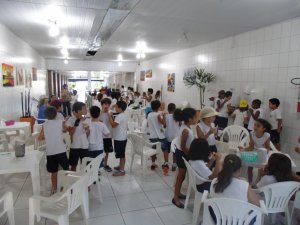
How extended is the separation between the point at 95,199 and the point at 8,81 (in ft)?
13.1

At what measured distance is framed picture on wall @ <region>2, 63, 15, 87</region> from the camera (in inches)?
204

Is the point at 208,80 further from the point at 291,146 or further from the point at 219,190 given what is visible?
the point at 219,190

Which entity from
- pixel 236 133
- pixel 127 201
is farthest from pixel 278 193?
pixel 236 133

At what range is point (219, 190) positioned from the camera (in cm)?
198

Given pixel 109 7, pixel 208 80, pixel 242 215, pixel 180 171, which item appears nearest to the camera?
pixel 242 215

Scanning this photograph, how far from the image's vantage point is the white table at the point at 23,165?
2416mm

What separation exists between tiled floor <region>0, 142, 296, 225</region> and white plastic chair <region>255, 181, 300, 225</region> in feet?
3.20

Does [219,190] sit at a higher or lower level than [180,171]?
higher

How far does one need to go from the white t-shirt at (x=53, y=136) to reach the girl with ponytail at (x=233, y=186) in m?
2.04

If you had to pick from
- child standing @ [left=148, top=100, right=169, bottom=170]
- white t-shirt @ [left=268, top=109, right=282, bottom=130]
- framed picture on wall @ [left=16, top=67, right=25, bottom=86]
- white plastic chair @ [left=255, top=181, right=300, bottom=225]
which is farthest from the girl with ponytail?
framed picture on wall @ [left=16, top=67, right=25, bottom=86]

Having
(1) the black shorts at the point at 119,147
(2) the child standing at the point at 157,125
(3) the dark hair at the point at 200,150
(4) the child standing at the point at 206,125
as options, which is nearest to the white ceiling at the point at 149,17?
(2) the child standing at the point at 157,125

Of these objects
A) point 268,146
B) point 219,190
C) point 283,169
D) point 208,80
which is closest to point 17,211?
point 219,190

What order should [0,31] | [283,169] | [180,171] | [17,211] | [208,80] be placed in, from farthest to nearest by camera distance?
[208,80]
[0,31]
[180,171]
[17,211]
[283,169]

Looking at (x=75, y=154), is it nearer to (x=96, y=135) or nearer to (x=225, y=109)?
(x=96, y=135)
